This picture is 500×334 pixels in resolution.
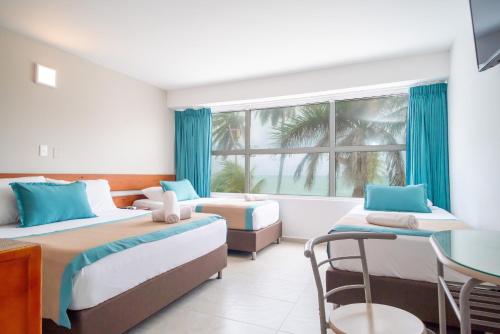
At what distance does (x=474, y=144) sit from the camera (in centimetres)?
252

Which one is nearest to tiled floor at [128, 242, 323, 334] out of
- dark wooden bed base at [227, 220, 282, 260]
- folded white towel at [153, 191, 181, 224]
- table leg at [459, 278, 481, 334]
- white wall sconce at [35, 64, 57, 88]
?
dark wooden bed base at [227, 220, 282, 260]

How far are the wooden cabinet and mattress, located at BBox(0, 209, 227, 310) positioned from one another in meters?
0.62

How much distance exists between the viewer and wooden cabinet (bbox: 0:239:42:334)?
2.79 ft

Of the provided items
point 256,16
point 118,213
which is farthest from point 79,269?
point 256,16

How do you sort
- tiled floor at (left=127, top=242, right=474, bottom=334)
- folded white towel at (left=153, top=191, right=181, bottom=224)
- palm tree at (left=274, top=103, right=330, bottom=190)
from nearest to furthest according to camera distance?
tiled floor at (left=127, top=242, right=474, bottom=334), folded white towel at (left=153, top=191, right=181, bottom=224), palm tree at (left=274, top=103, right=330, bottom=190)

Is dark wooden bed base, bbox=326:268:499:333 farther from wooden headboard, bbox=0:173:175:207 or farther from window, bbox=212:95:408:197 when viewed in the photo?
wooden headboard, bbox=0:173:175:207

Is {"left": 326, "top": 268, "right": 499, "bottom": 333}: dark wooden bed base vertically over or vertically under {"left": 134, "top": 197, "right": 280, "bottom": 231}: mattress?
under

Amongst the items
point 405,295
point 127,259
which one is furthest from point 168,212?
point 405,295

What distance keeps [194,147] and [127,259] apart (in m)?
3.40

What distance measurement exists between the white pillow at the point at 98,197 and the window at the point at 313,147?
2.22m

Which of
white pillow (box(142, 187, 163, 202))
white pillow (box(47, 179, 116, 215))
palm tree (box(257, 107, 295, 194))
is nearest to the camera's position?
white pillow (box(47, 179, 116, 215))

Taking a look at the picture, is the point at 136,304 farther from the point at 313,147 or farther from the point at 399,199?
the point at 313,147

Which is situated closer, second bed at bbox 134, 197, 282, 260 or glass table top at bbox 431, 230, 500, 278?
glass table top at bbox 431, 230, 500, 278

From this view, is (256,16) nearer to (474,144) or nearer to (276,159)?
(474,144)
